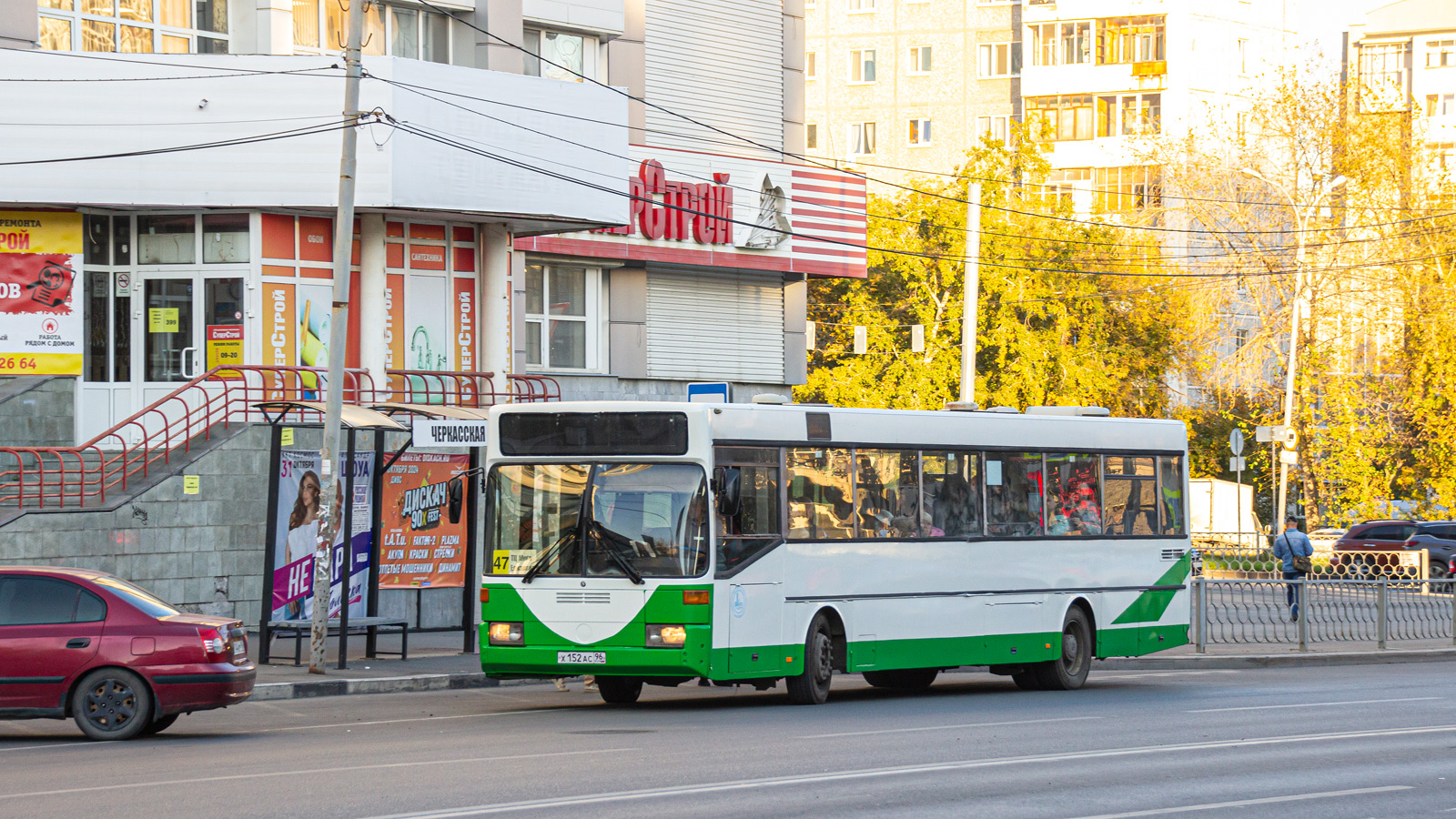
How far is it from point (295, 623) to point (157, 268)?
7.89 m

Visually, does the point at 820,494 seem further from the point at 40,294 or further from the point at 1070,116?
the point at 1070,116

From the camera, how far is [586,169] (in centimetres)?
2745

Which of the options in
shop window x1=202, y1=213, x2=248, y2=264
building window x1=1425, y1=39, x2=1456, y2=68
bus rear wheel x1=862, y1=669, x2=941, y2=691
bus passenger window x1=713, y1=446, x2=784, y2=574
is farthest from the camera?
building window x1=1425, y1=39, x2=1456, y2=68

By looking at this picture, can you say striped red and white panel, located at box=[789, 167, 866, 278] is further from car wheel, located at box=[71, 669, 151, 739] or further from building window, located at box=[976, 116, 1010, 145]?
building window, located at box=[976, 116, 1010, 145]

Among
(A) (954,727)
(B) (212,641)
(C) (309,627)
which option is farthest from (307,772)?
(C) (309,627)

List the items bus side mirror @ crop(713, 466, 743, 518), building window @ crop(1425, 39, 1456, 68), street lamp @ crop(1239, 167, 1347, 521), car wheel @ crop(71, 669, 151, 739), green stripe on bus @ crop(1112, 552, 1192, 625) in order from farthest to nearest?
building window @ crop(1425, 39, 1456, 68) → street lamp @ crop(1239, 167, 1347, 521) → green stripe on bus @ crop(1112, 552, 1192, 625) → bus side mirror @ crop(713, 466, 743, 518) → car wheel @ crop(71, 669, 151, 739)

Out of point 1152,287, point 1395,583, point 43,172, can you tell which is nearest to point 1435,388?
point 1152,287

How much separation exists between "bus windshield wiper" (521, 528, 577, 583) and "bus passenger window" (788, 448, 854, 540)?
2053mm

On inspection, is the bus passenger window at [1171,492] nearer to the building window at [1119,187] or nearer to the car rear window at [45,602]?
the car rear window at [45,602]

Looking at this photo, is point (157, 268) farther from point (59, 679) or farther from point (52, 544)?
point (59, 679)

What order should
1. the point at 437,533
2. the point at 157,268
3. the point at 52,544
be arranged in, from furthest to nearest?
1. the point at 157,268
2. the point at 437,533
3. the point at 52,544

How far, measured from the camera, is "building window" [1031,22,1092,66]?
233 feet

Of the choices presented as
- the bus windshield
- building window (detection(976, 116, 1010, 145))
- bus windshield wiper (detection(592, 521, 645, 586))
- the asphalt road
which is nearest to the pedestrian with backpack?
the asphalt road

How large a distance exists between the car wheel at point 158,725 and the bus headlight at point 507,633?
2.82 m
